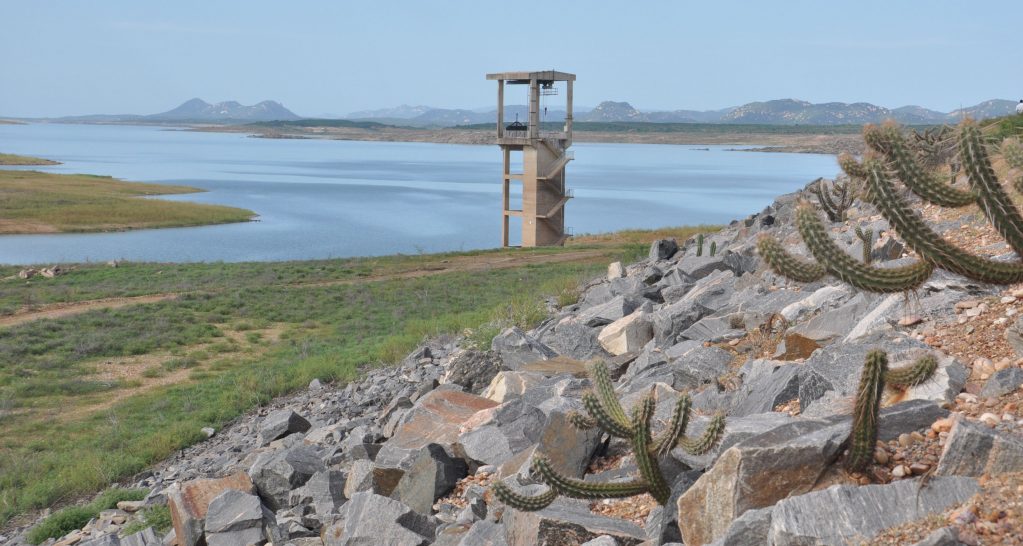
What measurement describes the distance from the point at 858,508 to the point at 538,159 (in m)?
42.0

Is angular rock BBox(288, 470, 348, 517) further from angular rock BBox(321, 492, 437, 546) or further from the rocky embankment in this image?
angular rock BBox(321, 492, 437, 546)

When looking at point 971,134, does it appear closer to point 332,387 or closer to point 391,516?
point 391,516

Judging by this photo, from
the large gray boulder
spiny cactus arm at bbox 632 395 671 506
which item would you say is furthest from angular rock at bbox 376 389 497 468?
spiny cactus arm at bbox 632 395 671 506

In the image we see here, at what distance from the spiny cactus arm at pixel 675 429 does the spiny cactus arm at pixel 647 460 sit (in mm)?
57

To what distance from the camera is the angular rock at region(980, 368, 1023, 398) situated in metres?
4.85

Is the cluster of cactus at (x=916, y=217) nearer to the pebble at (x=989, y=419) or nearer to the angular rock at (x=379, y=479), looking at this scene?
the pebble at (x=989, y=419)

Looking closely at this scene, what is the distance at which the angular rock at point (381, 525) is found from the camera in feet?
19.6

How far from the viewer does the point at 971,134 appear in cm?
466

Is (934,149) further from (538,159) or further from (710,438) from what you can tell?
(538,159)

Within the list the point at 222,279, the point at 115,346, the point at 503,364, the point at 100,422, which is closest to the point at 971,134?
the point at 503,364

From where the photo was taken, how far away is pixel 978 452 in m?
4.03

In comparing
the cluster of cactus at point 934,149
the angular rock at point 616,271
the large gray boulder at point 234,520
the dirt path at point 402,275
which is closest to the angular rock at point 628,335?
the cluster of cactus at point 934,149

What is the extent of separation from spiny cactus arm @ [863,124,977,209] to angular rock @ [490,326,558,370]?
605 cm

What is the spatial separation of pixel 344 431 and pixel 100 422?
22.5 ft
